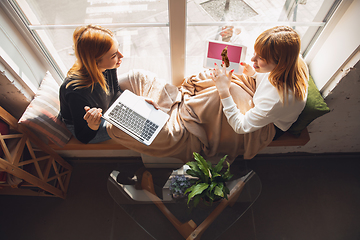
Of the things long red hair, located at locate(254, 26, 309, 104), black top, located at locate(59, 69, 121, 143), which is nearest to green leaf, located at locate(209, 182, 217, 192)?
long red hair, located at locate(254, 26, 309, 104)

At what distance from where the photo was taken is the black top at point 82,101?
130cm

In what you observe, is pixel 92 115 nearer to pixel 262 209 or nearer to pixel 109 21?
pixel 109 21

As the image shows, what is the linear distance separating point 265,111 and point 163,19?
80 centimetres

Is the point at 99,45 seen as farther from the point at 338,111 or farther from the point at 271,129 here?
the point at 338,111

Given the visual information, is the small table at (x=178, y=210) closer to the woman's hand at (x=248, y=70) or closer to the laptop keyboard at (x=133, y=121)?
the laptop keyboard at (x=133, y=121)

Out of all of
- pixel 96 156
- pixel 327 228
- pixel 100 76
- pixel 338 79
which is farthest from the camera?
pixel 96 156

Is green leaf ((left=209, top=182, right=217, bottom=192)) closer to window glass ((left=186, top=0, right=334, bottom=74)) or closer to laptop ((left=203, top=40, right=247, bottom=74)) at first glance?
laptop ((left=203, top=40, right=247, bottom=74))

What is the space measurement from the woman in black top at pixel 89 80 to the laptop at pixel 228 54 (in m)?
0.56

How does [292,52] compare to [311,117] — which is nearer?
[292,52]

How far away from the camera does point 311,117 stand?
1.44 metres

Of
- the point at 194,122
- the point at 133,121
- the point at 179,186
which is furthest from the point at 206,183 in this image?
the point at 133,121

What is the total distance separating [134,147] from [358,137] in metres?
1.78

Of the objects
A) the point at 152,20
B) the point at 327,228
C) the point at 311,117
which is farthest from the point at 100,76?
the point at 327,228

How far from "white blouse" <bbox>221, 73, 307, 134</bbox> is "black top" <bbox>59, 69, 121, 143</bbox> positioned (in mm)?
707
